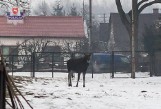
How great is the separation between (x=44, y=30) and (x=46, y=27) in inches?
54.6

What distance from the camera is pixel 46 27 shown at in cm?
5116

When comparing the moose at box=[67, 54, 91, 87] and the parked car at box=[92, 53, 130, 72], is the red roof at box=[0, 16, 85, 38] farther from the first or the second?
the moose at box=[67, 54, 91, 87]

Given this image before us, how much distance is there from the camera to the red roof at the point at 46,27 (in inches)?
1919

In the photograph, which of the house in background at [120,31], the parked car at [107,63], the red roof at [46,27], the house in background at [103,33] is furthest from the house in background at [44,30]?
the house in background at [103,33]

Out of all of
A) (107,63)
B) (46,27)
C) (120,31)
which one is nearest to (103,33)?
(120,31)

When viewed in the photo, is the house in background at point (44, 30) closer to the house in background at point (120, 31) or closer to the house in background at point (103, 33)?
the house in background at point (120, 31)

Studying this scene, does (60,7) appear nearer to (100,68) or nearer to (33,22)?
(33,22)

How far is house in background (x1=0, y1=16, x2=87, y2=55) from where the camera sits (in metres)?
47.3

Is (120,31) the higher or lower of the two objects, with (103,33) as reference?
lower

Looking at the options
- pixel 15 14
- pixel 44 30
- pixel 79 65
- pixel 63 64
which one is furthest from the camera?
pixel 44 30

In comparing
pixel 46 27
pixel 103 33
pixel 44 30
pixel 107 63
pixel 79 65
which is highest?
pixel 103 33

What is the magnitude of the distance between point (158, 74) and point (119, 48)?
30.0 meters

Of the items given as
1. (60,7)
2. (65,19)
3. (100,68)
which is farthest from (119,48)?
(60,7)

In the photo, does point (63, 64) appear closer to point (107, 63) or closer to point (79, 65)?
point (107, 63)
